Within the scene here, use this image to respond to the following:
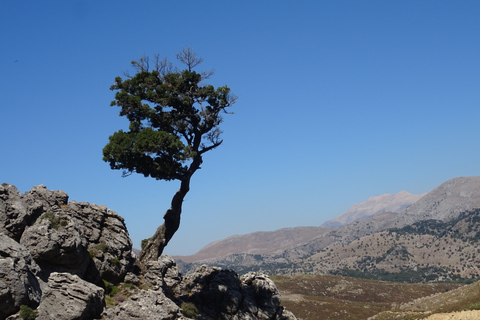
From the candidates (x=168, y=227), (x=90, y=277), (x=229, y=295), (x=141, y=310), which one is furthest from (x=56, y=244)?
(x=229, y=295)

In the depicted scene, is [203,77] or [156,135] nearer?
[156,135]

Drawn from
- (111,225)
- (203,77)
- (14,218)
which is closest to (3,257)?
(14,218)

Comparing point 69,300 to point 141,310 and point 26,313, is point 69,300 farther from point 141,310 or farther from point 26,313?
point 141,310

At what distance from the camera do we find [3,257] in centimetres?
2002

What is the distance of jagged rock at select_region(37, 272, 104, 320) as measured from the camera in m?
20.7

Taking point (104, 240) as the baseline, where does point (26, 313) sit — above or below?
below

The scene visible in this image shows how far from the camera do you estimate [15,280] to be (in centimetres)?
1958

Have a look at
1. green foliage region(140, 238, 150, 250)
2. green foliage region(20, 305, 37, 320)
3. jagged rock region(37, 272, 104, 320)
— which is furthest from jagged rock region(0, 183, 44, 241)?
green foliage region(140, 238, 150, 250)

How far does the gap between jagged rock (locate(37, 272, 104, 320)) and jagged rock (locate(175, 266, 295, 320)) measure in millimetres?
14026

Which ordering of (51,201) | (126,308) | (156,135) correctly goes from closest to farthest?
(126,308) → (51,201) → (156,135)

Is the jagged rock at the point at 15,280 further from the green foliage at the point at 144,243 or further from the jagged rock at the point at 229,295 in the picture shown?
the green foliage at the point at 144,243

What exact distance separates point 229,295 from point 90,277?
46.0ft

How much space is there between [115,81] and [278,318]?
2954 cm

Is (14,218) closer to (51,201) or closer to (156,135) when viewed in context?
(51,201)
